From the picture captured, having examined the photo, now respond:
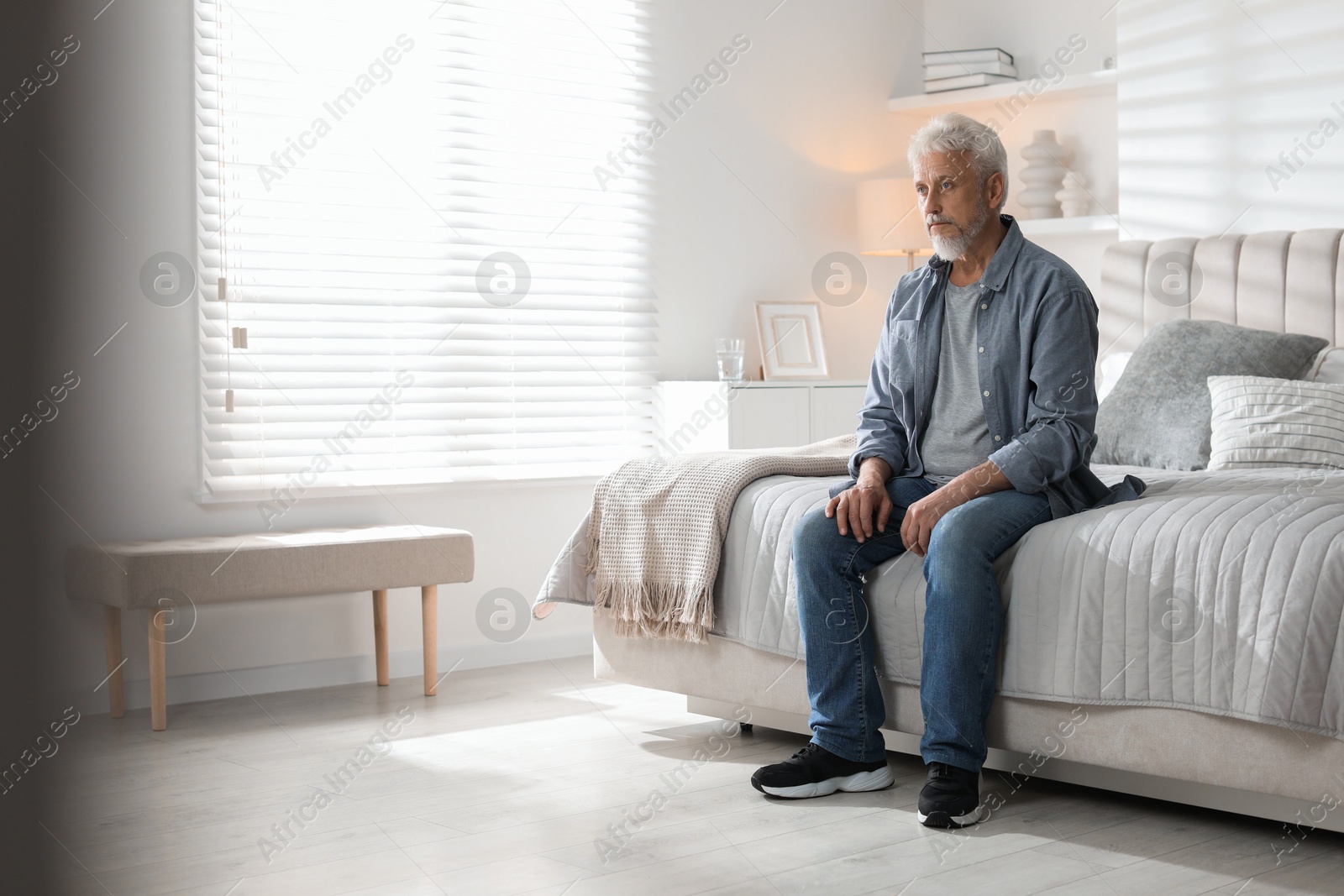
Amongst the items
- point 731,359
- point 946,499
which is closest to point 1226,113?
point 731,359

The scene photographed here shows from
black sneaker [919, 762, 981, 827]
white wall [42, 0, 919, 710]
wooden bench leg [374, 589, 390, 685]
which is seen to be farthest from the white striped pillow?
wooden bench leg [374, 589, 390, 685]

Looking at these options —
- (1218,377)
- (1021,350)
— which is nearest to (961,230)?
(1021,350)

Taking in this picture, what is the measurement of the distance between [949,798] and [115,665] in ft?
6.40

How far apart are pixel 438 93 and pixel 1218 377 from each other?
2388 millimetres

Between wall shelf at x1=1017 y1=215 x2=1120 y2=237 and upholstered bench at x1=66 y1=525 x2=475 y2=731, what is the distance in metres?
2.38

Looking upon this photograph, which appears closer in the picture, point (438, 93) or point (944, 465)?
point (944, 465)

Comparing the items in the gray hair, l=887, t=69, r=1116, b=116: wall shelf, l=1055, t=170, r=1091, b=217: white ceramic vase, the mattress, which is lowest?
the mattress

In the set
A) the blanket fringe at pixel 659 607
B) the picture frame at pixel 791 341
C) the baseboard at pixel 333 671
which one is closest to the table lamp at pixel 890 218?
the picture frame at pixel 791 341

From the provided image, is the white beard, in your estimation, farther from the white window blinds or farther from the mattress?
the white window blinds

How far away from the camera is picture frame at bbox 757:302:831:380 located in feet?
15.0

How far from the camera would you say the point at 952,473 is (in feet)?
7.80

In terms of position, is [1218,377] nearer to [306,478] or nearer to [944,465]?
[944,465]

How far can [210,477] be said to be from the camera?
11.1ft

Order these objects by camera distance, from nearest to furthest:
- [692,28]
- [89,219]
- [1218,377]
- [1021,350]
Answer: [89,219], [1021,350], [1218,377], [692,28]
